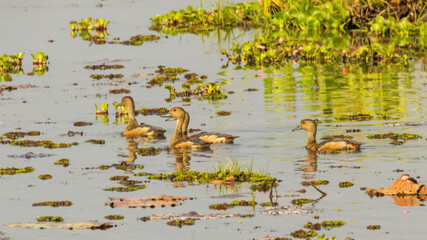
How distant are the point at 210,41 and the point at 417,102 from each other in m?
18.3

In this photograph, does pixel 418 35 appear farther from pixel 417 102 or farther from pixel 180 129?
pixel 180 129

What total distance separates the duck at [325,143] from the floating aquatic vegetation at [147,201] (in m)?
5.64

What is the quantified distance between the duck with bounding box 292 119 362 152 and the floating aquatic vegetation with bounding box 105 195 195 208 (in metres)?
5.64

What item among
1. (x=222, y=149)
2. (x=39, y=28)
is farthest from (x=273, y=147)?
(x=39, y=28)

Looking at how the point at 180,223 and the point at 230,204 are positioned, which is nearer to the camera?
the point at 180,223

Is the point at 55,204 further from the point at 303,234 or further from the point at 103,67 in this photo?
the point at 103,67

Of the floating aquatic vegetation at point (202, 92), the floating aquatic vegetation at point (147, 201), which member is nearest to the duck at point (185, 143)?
the floating aquatic vegetation at point (147, 201)

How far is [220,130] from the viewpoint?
26047 mm

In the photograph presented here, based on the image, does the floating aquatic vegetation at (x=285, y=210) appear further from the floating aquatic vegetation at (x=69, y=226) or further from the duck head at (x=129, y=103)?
the duck head at (x=129, y=103)

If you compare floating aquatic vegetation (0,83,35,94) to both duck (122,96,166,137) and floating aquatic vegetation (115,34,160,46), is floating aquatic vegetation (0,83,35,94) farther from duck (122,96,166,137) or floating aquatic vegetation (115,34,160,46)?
floating aquatic vegetation (115,34,160,46)

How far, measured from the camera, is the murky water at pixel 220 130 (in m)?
16.5

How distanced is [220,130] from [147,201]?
27.3 ft

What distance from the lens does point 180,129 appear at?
2514 centimetres

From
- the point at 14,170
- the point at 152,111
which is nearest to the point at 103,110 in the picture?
the point at 152,111
